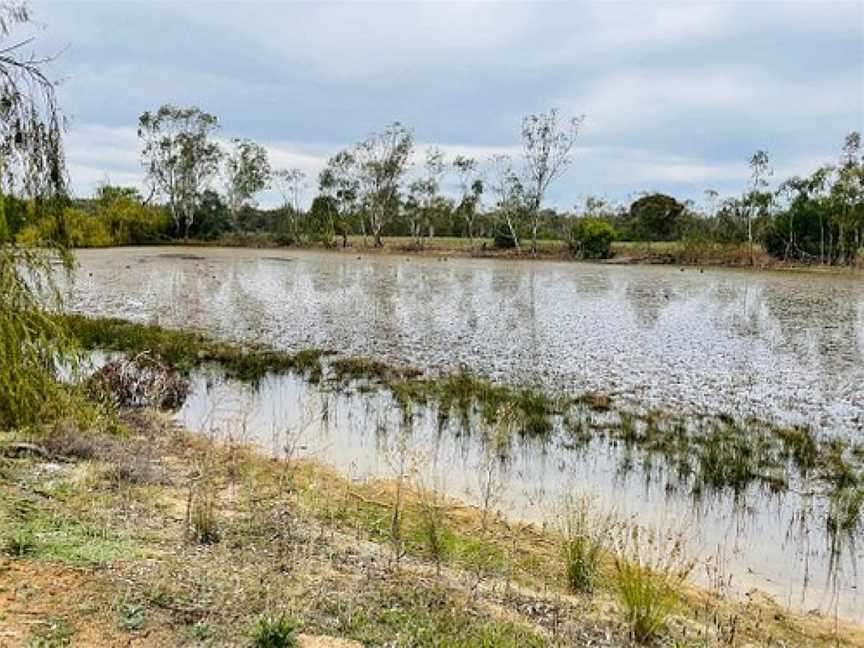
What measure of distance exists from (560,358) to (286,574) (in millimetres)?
12759

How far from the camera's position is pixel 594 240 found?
6350 centimetres

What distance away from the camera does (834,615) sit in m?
5.80

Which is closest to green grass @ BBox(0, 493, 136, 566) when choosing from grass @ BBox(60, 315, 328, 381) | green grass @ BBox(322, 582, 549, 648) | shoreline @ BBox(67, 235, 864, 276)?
green grass @ BBox(322, 582, 549, 648)

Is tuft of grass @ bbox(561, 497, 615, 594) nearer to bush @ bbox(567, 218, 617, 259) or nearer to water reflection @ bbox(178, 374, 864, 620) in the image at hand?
water reflection @ bbox(178, 374, 864, 620)

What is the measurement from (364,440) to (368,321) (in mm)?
12576

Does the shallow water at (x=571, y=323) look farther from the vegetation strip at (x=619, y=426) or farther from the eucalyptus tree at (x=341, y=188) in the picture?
the eucalyptus tree at (x=341, y=188)

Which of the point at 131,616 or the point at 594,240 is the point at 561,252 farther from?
the point at 131,616

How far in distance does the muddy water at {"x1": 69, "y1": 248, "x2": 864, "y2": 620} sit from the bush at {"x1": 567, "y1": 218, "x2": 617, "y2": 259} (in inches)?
833

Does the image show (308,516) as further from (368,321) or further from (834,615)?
(368,321)

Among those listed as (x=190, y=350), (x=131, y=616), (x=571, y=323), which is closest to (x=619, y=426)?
(x=131, y=616)

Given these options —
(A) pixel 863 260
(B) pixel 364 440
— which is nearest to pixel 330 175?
(A) pixel 863 260

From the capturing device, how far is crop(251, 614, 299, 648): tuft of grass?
3.79 metres

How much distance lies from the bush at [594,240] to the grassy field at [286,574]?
58647mm

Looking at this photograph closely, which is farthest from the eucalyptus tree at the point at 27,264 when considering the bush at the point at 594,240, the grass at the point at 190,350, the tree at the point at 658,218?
the tree at the point at 658,218
